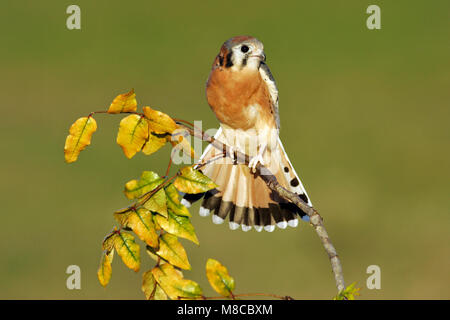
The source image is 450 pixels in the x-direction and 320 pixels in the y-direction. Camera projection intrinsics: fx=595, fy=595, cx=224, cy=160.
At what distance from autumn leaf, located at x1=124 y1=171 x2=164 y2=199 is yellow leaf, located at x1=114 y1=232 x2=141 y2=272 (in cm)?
15

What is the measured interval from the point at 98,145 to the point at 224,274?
8.88m

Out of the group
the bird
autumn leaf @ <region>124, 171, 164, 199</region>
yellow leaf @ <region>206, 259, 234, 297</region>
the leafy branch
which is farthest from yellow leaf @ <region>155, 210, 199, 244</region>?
the bird

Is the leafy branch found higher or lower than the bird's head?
lower

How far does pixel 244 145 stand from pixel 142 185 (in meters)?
1.49

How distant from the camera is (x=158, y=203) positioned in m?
2.23

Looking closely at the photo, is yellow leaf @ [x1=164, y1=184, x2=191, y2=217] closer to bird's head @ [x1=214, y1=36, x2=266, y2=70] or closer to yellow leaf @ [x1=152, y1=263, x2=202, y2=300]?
yellow leaf @ [x1=152, y1=263, x2=202, y2=300]

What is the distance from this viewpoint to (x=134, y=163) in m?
9.84

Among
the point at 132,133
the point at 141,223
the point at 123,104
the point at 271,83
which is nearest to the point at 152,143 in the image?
the point at 132,133

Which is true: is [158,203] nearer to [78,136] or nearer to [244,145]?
[78,136]

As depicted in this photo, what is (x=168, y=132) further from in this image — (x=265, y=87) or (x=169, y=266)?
(x=265, y=87)

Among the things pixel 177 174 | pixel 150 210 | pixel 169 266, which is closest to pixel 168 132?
pixel 177 174

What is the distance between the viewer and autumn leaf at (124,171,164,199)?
2.26 meters

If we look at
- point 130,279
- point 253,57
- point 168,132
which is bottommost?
point 130,279

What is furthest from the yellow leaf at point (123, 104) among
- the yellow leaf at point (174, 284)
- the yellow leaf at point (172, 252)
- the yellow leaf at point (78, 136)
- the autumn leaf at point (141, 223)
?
the yellow leaf at point (174, 284)
